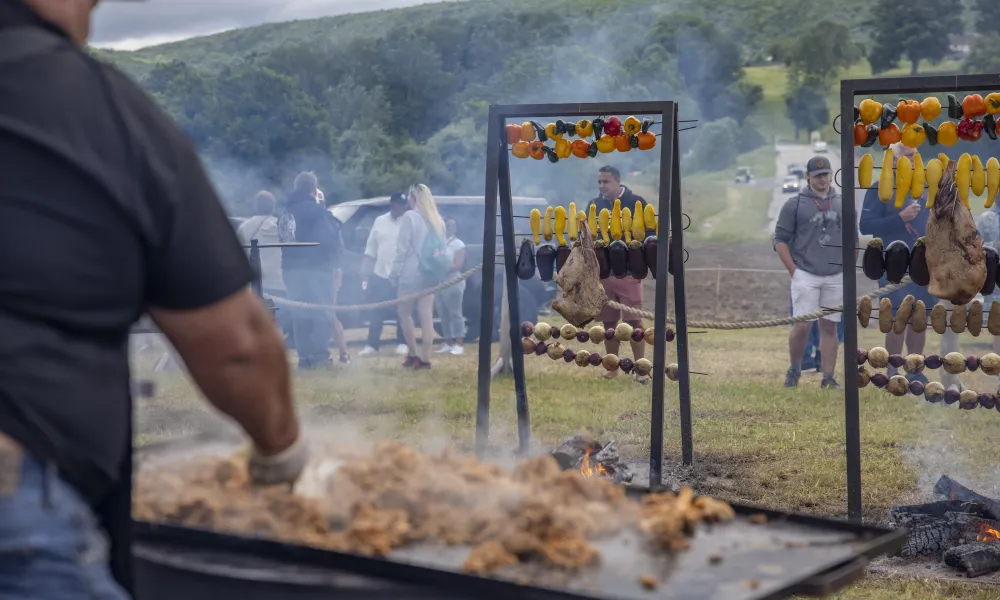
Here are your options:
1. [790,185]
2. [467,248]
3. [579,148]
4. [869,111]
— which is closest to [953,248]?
[869,111]

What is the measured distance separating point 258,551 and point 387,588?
365 millimetres

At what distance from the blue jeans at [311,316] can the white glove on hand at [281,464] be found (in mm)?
8818

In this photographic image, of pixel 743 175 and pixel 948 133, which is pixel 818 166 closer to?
pixel 948 133

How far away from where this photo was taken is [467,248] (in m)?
14.3

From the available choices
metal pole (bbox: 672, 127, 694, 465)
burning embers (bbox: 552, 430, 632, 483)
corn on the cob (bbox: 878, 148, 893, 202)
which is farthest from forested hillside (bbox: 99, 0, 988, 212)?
corn on the cob (bbox: 878, 148, 893, 202)

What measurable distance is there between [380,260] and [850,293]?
7180 millimetres

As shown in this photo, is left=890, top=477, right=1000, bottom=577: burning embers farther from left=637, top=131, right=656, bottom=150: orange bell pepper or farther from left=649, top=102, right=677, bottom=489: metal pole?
left=637, top=131, right=656, bottom=150: orange bell pepper

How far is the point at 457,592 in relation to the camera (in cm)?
220

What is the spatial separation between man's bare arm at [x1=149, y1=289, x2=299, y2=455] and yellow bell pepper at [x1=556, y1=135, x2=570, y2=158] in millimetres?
4997

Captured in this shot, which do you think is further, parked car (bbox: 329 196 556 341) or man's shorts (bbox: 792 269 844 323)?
parked car (bbox: 329 196 556 341)

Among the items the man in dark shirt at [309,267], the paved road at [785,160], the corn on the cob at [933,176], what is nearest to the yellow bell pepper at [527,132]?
the corn on the cob at [933,176]

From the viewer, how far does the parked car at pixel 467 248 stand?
1320 cm

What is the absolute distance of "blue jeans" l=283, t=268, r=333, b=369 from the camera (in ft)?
36.7

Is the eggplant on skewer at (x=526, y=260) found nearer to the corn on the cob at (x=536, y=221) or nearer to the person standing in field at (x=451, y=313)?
the corn on the cob at (x=536, y=221)
